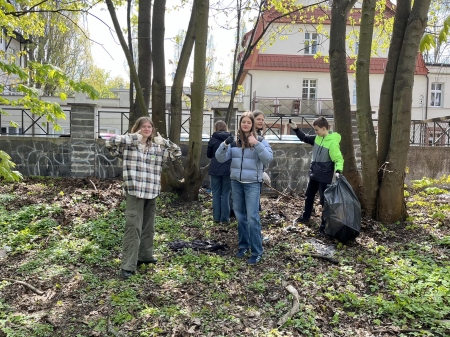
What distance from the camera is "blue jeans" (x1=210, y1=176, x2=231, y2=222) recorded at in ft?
22.9

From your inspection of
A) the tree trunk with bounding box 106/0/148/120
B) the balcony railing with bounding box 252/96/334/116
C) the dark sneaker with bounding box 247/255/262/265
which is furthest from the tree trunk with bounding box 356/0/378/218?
the balcony railing with bounding box 252/96/334/116

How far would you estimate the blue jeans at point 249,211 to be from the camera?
4.86m

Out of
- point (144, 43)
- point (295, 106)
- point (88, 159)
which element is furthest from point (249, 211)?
point (295, 106)

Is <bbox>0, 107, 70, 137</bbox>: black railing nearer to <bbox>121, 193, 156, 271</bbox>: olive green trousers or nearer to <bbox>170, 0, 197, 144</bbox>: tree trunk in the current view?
<bbox>170, 0, 197, 144</bbox>: tree trunk

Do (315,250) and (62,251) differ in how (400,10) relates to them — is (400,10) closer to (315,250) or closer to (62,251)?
(315,250)

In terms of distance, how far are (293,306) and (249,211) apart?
1.38 m

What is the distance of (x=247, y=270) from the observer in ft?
15.6

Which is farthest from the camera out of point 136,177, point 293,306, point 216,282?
point 136,177

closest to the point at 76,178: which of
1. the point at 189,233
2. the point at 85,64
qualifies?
the point at 189,233

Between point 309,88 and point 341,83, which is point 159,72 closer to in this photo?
point 341,83

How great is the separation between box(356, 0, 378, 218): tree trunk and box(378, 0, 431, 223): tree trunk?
167 millimetres

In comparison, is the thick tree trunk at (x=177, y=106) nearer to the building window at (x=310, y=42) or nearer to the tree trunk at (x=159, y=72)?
the tree trunk at (x=159, y=72)

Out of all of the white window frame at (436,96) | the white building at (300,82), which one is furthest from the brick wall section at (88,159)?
the white window frame at (436,96)

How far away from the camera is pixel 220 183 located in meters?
7.18
